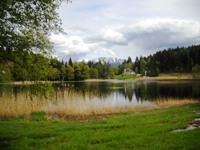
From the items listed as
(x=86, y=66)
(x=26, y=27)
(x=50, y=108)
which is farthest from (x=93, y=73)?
(x=26, y=27)

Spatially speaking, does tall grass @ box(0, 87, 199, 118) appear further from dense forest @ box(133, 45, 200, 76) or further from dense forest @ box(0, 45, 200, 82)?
dense forest @ box(133, 45, 200, 76)

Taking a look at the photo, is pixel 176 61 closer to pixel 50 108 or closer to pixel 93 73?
pixel 93 73

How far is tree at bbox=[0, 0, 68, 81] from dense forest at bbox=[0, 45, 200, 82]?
16 cm

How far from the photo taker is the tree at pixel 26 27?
29.8 ft

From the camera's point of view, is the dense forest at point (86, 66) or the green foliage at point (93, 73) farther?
the green foliage at point (93, 73)

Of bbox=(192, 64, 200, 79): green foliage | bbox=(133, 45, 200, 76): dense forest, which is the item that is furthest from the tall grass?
bbox=(133, 45, 200, 76): dense forest

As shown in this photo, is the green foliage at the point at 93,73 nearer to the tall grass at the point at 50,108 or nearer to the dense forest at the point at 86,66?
the dense forest at the point at 86,66

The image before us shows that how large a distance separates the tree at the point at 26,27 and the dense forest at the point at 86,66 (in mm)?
159

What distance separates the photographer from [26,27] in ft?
32.3

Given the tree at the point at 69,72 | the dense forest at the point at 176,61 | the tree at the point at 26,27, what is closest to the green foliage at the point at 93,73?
the tree at the point at 69,72

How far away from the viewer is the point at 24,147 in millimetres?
7816

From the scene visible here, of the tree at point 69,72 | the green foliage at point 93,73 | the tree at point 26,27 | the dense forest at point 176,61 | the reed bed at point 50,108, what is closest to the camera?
the tree at point 26,27

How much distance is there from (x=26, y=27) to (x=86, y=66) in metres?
105

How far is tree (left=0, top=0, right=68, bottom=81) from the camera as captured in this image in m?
9.07
